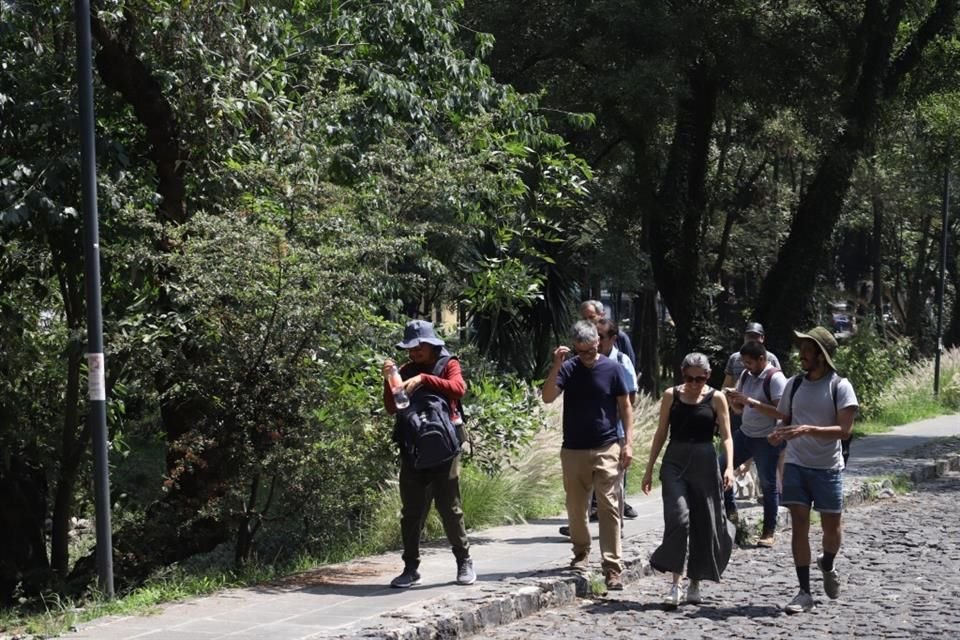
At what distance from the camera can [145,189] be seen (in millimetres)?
12312

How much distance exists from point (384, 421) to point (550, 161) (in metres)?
4.83

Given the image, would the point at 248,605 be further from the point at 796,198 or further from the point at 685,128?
the point at 796,198

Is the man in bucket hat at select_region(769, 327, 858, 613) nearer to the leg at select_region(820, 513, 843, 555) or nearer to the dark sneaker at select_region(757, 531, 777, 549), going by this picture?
the leg at select_region(820, 513, 843, 555)

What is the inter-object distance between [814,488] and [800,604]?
791mm

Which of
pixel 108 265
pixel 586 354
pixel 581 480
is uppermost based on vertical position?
pixel 108 265

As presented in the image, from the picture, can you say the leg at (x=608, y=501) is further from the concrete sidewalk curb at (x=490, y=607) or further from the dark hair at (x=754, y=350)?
the dark hair at (x=754, y=350)

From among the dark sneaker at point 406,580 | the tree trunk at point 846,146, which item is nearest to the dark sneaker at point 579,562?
the dark sneaker at point 406,580

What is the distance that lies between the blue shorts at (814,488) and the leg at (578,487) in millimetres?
1449

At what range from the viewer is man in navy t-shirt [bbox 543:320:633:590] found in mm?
9875

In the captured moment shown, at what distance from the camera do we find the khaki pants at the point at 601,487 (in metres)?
9.88

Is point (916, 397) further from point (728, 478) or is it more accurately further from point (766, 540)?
point (728, 478)

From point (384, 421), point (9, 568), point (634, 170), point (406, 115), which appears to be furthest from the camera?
point (634, 170)

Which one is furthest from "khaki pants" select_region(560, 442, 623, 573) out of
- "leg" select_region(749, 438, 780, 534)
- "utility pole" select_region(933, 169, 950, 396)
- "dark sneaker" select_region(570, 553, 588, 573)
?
"utility pole" select_region(933, 169, 950, 396)

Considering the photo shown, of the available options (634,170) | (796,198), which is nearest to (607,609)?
(634,170)
